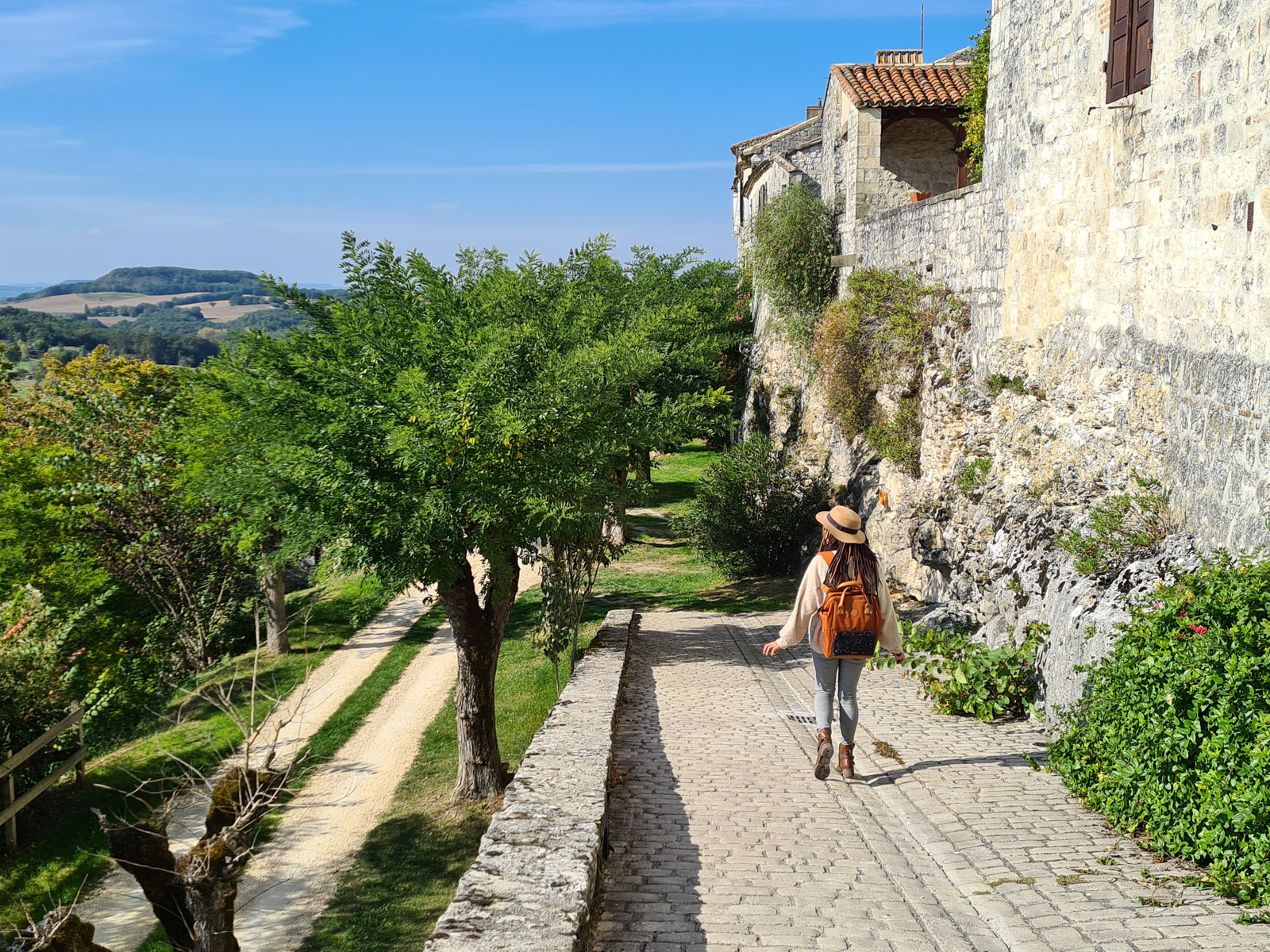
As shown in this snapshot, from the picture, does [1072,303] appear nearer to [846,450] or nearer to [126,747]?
[846,450]

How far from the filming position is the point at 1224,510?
6598mm

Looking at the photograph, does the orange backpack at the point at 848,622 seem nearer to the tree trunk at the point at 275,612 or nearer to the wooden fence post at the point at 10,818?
the wooden fence post at the point at 10,818

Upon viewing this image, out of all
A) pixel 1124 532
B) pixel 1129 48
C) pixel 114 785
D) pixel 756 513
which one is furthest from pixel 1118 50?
pixel 114 785

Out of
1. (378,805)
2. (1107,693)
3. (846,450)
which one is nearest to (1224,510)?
(1107,693)

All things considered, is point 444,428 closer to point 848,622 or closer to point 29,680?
point 848,622

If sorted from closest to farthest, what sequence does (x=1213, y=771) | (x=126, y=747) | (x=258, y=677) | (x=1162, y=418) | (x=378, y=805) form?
1. (x=1213, y=771)
2. (x=1162, y=418)
3. (x=378, y=805)
4. (x=126, y=747)
5. (x=258, y=677)

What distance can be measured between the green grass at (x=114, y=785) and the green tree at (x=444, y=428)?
3.69ft

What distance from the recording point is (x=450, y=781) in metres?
11.8

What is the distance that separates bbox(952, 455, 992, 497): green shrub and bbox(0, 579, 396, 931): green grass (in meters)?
7.08

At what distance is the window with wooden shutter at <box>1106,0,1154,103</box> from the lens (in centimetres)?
812

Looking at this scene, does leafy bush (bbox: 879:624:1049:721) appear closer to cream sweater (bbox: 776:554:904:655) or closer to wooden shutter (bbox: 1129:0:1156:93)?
cream sweater (bbox: 776:554:904:655)

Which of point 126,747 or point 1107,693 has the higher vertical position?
point 1107,693

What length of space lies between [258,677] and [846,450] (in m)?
11.5

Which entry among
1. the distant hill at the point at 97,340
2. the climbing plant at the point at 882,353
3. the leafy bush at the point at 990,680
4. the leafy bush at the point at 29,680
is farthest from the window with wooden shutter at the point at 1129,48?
the distant hill at the point at 97,340
